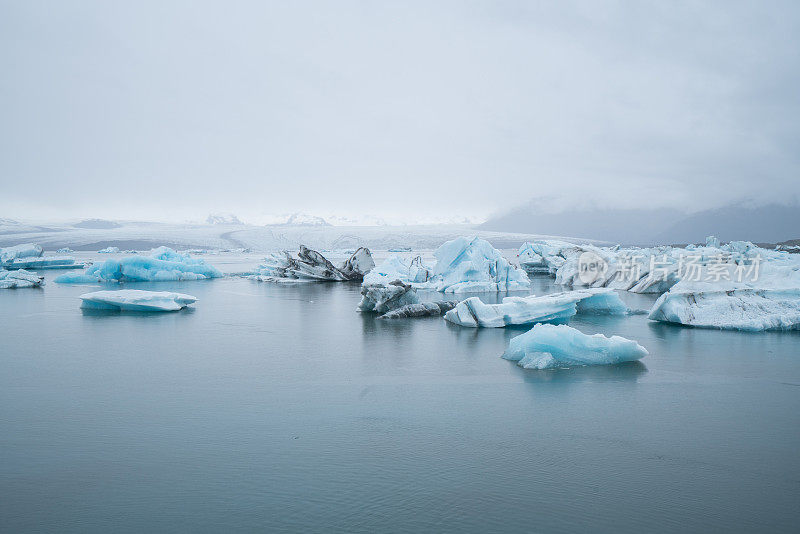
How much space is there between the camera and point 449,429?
3625 mm

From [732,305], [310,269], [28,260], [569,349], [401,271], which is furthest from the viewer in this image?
[28,260]

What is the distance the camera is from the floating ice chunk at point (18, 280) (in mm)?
14109

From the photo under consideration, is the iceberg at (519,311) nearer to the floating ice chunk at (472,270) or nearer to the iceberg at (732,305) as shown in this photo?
the iceberg at (732,305)

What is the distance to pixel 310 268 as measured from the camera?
17.9m

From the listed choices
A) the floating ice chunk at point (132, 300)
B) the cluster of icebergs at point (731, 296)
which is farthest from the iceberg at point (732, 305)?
the floating ice chunk at point (132, 300)

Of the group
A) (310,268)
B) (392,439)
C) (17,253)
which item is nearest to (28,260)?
(17,253)

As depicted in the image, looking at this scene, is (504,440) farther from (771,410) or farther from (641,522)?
(771,410)

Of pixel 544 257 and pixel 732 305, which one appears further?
pixel 544 257

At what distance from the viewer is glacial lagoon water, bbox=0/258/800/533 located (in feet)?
8.31

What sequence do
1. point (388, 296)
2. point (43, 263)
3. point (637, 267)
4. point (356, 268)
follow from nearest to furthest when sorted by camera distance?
point (388, 296) → point (637, 267) → point (356, 268) → point (43, 263)

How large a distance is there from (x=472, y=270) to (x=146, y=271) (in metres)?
9.84

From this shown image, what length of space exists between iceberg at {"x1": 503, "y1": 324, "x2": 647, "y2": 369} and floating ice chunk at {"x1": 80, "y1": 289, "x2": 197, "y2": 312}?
21.8 feet

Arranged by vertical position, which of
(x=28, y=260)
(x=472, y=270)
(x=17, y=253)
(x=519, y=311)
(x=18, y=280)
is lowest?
(x=18, y=280)

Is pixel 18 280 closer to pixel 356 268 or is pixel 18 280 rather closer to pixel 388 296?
pixel 356 268
